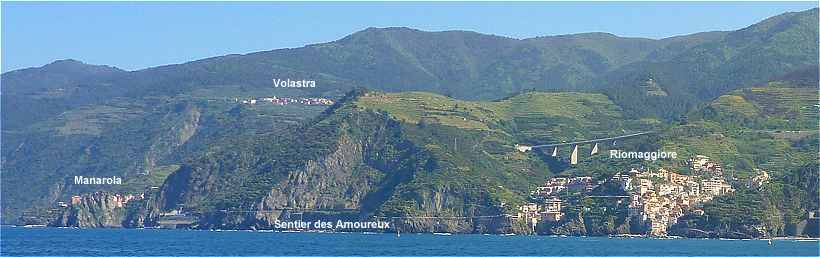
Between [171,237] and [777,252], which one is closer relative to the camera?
[777,252]

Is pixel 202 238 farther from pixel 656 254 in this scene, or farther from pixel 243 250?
pixel 656 254

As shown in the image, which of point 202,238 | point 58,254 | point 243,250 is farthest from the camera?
point 202,238

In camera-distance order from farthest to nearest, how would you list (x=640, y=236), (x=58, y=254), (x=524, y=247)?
(x=640, y=236)
(x=524, y=247)
(x=58, y=254)

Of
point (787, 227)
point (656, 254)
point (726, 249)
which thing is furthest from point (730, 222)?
point (656, 254)

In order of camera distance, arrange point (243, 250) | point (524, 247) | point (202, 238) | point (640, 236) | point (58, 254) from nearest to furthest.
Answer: point (58, 254) < point (243, 250) < point (524, 247) < point (202, 238) < point (640, 236)

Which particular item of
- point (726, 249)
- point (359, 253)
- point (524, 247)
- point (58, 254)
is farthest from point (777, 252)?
point (58, 254)

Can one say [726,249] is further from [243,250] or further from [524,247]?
[243,250]
